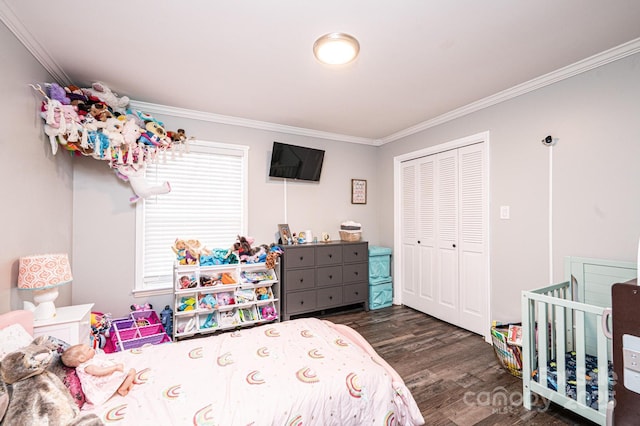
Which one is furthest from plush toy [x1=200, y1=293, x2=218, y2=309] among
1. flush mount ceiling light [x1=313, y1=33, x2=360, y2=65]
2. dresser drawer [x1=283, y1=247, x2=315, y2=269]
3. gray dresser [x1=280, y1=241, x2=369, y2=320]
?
flush mount ceiling light [x1=313, y1=33, x2=360, y2=65]

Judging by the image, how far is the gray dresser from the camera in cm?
339

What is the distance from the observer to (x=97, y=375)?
129 centimetres

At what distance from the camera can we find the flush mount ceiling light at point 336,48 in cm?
190

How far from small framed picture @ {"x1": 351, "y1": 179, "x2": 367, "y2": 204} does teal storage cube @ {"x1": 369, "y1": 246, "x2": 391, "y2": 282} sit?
776 millimetres

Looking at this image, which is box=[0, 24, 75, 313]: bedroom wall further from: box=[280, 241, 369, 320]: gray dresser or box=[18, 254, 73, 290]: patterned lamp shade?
box=[280, 241, 369, 320]: gray dresser

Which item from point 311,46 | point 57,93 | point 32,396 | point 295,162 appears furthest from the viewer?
Answer: point 295,162

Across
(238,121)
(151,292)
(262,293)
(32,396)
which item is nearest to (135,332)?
(151,292)

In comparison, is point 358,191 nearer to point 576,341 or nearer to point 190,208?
point 190,208

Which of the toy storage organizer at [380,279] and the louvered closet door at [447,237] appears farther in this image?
the toy storage organizer at [380,279]

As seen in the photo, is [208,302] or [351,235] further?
[351,235]

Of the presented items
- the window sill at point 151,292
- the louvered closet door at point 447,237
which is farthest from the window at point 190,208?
the louvered closet door at point 447,237

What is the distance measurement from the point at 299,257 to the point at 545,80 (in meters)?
3.00

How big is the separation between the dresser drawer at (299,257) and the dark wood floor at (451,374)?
820 mm

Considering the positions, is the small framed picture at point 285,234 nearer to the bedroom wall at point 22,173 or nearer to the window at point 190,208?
the window at point 190,208
